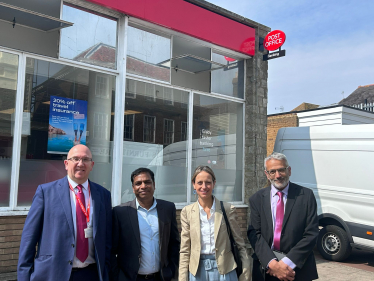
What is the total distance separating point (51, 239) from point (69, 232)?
0.13 meters

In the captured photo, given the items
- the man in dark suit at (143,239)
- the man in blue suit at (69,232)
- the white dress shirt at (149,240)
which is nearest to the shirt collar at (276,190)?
the man in dark suit at (143,239)

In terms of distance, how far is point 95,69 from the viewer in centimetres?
598

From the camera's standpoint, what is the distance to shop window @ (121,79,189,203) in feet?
20.8

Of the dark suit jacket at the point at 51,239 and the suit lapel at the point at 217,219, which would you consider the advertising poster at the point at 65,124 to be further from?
the suit lapel at the point at 217,219

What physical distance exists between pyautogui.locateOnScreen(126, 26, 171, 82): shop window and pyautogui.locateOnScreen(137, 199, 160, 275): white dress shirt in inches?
147

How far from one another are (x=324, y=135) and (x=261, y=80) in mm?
1848

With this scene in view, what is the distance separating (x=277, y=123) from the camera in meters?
18.7

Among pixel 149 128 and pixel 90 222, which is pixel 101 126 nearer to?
pixel 149 128

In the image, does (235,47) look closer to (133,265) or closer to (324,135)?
(324,135)

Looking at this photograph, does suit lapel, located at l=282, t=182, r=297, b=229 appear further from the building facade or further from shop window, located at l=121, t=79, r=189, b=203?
shop window, located at l=121, t=79, r=189, b=203

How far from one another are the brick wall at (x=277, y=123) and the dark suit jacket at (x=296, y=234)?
14170mm

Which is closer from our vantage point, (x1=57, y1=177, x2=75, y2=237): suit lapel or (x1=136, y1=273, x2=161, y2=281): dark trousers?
(x1=57, y1=177, x2=75, y2=237): suit lapel

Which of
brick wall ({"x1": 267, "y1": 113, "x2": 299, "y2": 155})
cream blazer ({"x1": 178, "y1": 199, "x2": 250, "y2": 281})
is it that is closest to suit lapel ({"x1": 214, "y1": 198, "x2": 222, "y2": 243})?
cream blazer ({"x1": 178, "y1": 199, "x2": 250, "y2": 281})

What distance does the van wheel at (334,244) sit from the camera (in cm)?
774
